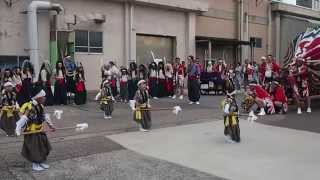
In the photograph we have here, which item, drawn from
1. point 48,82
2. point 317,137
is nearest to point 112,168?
point 317,137

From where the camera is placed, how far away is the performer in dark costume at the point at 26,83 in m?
17.1

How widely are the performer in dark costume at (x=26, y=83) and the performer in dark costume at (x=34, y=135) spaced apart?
7778 mm

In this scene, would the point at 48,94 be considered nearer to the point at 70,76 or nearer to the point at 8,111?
the point at 70,76

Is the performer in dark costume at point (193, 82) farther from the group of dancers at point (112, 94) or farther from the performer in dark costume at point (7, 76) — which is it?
the performer in dark costume at point (7, 76)

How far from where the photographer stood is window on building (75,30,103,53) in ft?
75.4

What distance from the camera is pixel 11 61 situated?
805 inches

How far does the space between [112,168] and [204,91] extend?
15424mm

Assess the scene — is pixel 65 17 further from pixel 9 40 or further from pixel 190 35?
pixel 190 35

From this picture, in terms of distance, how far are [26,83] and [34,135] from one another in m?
8.71

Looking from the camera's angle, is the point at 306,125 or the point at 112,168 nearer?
the point at 112,168

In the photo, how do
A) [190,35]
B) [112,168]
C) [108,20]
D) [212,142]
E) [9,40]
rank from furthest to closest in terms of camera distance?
[190,35] < [108,20] < [9,40] < [212,142] < [112,168]

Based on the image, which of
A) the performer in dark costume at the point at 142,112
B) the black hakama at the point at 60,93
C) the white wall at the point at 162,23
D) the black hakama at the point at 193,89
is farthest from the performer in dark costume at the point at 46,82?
the white wall at the point at 162,23

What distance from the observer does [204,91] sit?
2425 cm

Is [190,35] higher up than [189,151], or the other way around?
[190,35]
